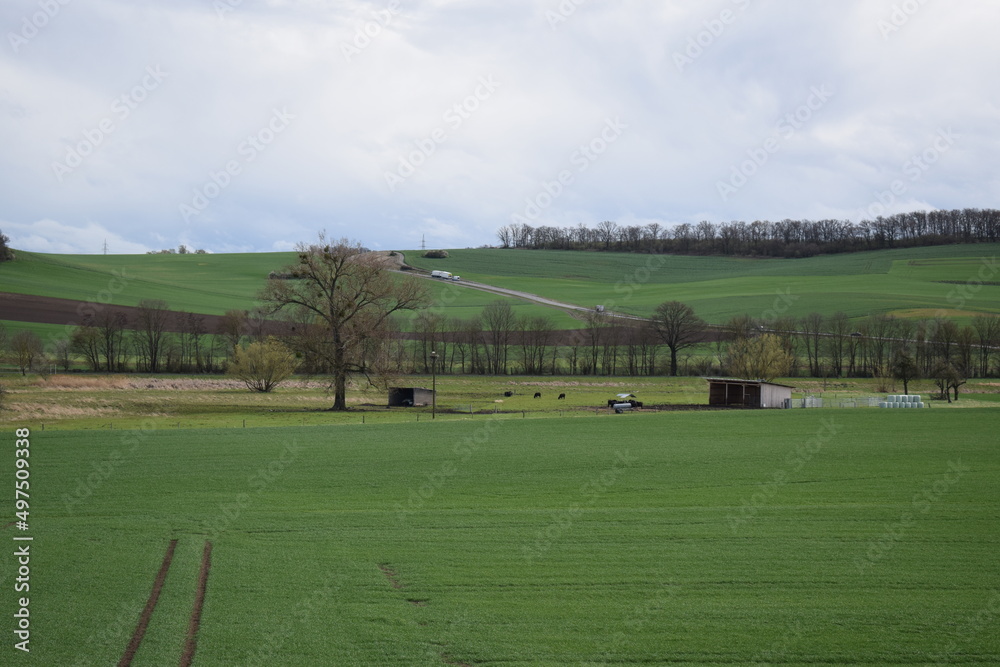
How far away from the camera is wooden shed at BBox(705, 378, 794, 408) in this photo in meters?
57.6

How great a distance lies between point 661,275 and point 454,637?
161 metres

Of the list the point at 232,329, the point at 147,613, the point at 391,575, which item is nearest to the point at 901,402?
the point at 391,575

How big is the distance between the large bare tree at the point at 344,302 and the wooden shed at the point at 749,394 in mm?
24612

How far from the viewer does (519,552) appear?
719 inches

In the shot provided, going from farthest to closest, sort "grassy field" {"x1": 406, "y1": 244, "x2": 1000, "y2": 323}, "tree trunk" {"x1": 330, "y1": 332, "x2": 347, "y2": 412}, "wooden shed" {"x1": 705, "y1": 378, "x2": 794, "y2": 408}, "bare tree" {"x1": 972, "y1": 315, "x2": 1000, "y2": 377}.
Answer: "grassy field" {"x1": 406, "y1": 244, "x2": 1000, "y2": 323} < "bare tree" {"x1": 972, "y1": 315, "x2": 1000, "y2": 377} < "wooden shed" {"x1": 705, "y1": 378, "x2": 794, "y2": 408} < "tree trunk" {"x1": 330, "y1": 332, "x2": 347, "y2": 412}

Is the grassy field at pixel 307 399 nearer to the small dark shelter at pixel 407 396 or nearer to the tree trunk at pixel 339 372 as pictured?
the small dark shelter at pixel 407 396

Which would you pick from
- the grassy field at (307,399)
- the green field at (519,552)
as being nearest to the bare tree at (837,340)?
the grassy field at (307,399)

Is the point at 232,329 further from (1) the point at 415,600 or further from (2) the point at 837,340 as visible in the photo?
(1) the point at 415,600

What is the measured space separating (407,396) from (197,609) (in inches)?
1850

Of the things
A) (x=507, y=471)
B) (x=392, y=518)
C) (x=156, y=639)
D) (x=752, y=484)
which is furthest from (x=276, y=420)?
(x=156, y=639)

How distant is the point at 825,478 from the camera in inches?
1085

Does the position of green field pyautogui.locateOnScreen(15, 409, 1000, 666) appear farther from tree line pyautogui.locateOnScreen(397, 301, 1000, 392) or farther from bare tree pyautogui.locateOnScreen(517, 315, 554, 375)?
bare tree pyautogui.locateOnScreen(517, 315, 554, 375)

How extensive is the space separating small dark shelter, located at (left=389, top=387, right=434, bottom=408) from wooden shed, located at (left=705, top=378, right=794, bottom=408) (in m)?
22.8

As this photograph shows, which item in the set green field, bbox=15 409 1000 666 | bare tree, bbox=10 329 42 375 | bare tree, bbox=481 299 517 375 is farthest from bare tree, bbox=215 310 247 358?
green field, bbox=15 409 1000 666
